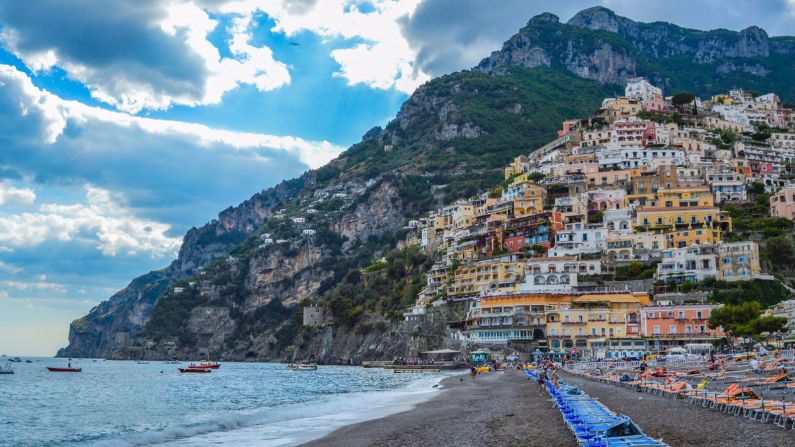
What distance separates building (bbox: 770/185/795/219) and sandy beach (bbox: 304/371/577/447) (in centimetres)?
6018

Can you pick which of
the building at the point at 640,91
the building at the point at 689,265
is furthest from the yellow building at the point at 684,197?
the building at the point at 640,91

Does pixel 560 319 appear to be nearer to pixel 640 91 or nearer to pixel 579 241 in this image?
pixel 579 241

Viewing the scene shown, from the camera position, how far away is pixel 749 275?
75562 millimetres

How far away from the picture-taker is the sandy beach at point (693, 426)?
65.8ft

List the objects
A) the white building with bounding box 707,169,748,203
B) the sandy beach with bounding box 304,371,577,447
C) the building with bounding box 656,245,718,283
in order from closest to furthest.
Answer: the sandy beach with bounding box 304,371,577,447
the building with bounding box 656,245,718,283
the white building with bounding box 707,169,748,203

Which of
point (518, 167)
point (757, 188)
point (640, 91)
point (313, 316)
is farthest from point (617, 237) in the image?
point (313, 316)

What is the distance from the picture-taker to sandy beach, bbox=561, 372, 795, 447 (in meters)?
20.1

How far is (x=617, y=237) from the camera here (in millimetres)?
89938

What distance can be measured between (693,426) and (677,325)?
175 ft

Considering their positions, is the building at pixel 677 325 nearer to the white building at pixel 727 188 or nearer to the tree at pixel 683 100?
the white building at pixel 727 188

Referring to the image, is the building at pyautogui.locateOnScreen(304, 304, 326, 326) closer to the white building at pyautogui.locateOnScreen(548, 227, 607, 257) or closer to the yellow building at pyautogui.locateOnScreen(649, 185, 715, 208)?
the white building at pyautogui.locateOnScreen(548, 227, 607, 257)

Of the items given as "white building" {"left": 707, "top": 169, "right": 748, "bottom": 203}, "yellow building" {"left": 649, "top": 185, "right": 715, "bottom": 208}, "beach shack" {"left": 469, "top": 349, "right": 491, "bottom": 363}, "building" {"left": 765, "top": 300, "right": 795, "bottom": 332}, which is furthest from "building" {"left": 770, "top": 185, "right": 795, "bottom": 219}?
"beach shack" {"left": 469, "top": 349, "right": 491, "bottom": 363}

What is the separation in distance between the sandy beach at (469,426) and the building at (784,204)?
6018cm

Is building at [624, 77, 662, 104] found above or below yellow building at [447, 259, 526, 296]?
above
